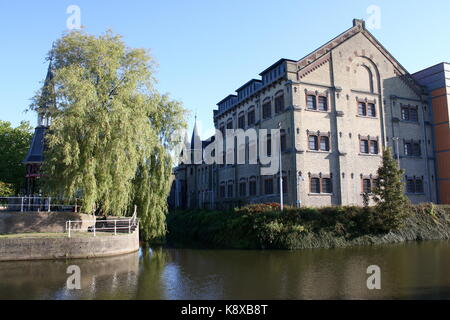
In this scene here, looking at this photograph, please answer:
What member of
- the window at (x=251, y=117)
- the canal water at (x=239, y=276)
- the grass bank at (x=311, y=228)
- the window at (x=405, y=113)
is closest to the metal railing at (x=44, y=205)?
the canal water at (x=239, y=276)

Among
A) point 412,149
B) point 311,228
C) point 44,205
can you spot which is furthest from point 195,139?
point 44,205

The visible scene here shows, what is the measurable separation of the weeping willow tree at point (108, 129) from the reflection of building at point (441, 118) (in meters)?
27.6

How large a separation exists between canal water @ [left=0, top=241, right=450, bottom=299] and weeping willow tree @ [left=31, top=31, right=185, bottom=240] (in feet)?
13.7

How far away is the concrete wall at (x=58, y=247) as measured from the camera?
18438 mm

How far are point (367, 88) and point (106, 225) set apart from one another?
26738mm

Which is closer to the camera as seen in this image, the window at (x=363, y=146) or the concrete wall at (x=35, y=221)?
the concrete wall at (x=35, y=221)

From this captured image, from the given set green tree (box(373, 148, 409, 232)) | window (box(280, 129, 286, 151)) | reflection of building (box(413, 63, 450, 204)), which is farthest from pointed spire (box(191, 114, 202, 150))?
green tree (box(373, 148, 409, 232))

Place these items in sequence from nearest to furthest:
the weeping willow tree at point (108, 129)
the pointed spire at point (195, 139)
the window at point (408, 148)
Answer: the weeping willow tree at point (108, 129), the window at point (408, 148), the pointed spire at point (195, 139)

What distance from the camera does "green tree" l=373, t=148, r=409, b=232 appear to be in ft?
86.7

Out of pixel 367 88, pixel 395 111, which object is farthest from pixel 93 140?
pixel 395 111

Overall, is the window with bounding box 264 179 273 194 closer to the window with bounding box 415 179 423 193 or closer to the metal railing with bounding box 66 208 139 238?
the metal railing with bounding box 66 208 139 238

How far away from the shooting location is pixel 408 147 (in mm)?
37031

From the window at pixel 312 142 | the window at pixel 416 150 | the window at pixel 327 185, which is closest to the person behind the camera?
the window at pixel 327 185

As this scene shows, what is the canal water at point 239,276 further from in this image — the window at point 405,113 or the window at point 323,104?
the window at point 405,113
